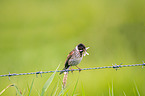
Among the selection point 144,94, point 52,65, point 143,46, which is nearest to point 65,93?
point 144,94

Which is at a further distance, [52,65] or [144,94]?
[52,65]

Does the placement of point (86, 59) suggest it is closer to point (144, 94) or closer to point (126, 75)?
point (126, 75)

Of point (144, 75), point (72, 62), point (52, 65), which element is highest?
point (72, 62)

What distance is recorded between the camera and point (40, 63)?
9375 millimetres

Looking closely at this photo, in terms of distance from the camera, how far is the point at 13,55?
11234 millimetres

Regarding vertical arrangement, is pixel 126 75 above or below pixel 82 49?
below

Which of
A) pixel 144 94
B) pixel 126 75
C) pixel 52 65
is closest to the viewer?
pixel 144 94

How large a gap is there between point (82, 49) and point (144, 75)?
10.5 feet

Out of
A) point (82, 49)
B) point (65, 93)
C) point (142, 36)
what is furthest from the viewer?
point (142, 36)

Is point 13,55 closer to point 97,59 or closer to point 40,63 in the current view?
point 40,63

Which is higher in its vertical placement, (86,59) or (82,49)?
(82,49)

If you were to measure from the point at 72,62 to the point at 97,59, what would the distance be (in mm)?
3386

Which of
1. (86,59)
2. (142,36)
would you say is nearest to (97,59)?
(86,59)

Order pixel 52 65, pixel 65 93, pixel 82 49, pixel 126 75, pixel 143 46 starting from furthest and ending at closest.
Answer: pixel 143 46, pixel 52 65, pixel 126 75, pixel 82 49, pixel 65 93
